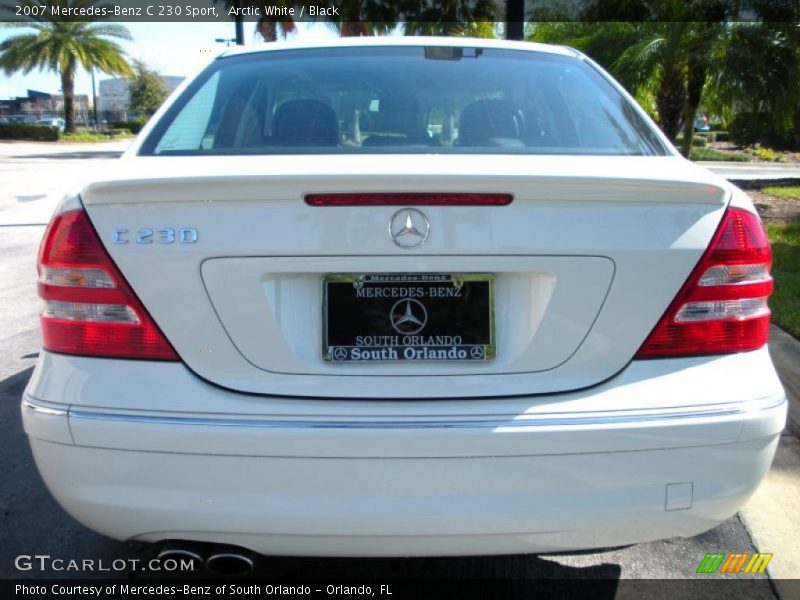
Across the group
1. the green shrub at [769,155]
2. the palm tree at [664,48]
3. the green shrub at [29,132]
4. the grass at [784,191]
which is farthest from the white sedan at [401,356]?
the green shrub at [29,132]

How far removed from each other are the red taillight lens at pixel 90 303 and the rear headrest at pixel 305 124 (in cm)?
66

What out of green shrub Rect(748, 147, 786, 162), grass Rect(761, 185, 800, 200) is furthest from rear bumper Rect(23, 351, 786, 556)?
green shrub Rect(748, 147, 786, 162)

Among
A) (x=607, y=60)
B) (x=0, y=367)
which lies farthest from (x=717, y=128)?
(x=0, y=367)

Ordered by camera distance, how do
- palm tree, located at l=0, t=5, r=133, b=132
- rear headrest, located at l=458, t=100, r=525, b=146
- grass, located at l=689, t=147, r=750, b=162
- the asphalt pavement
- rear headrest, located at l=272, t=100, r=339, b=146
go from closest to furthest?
rear headrest, located at l=272, t=100, r=339, b=146 → rear headrest, located at l=458, t=100, r=525, b=146 → the asphalt pavement → grass, located at l=689, t=147, r=750, b=162 → palm tree, located at l=0, t=5, r=133, b=132

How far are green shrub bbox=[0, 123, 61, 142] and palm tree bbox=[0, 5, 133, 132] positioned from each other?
163 inches

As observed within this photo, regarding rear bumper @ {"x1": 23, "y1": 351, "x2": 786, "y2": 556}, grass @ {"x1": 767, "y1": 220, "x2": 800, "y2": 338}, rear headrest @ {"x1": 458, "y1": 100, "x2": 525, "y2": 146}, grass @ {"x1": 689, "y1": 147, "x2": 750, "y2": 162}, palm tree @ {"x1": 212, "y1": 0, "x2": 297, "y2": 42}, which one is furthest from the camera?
grass @ {"x1": 689, "y1": 147, "x2": 750, "y2": 162}

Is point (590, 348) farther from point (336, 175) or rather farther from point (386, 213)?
point (336, 175)

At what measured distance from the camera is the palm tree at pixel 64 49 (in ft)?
128

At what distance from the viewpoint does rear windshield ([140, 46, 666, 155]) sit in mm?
2420

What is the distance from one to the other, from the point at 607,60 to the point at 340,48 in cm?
1210

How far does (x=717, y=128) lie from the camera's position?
47.2 meters

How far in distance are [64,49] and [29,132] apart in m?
7.98

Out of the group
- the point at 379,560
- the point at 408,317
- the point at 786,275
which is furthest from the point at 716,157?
the point at 408,317

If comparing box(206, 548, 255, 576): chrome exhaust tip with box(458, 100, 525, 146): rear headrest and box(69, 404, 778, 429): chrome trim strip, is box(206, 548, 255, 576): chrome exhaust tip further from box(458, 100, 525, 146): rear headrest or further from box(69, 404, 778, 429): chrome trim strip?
box(458, 100, 525, 146): rear headrest
